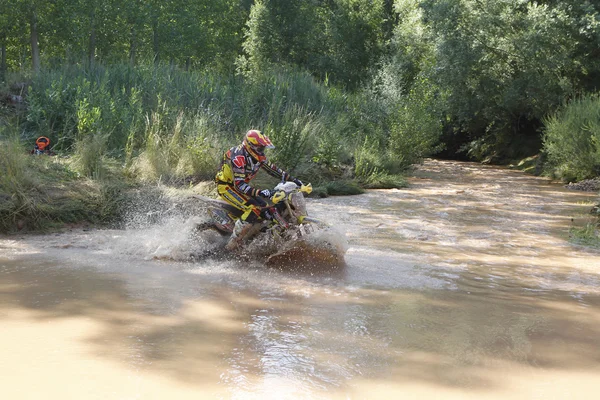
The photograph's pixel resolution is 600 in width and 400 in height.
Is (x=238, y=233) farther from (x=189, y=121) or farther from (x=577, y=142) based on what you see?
(x=577, y=142)

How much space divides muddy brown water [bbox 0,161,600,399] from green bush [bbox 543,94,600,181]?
846 centimetres

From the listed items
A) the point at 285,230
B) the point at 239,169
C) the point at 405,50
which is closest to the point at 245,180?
the point at 239,169

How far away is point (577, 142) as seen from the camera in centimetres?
1802

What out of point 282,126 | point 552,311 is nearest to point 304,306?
point 552,311

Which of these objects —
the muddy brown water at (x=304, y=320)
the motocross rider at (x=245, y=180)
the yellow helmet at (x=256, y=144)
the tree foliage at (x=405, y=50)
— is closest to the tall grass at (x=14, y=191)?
the muddy brown water at (x=304, y=320)

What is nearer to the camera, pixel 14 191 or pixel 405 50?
pixel 14 191

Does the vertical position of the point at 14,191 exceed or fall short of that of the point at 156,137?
it falls short

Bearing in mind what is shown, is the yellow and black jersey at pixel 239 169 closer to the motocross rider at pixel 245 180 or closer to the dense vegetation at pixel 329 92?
the motocross rider at pixel 245 180

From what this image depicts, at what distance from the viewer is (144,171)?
39.7 feet

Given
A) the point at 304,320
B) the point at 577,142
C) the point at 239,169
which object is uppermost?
the point at 577,142

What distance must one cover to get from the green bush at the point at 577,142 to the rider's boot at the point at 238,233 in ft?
40.0

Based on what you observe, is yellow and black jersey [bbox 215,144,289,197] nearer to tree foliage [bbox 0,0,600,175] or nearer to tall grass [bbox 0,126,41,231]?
tall grass [bbox 0,126,41,231]

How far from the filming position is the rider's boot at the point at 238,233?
797cm

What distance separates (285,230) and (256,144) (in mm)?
1105
